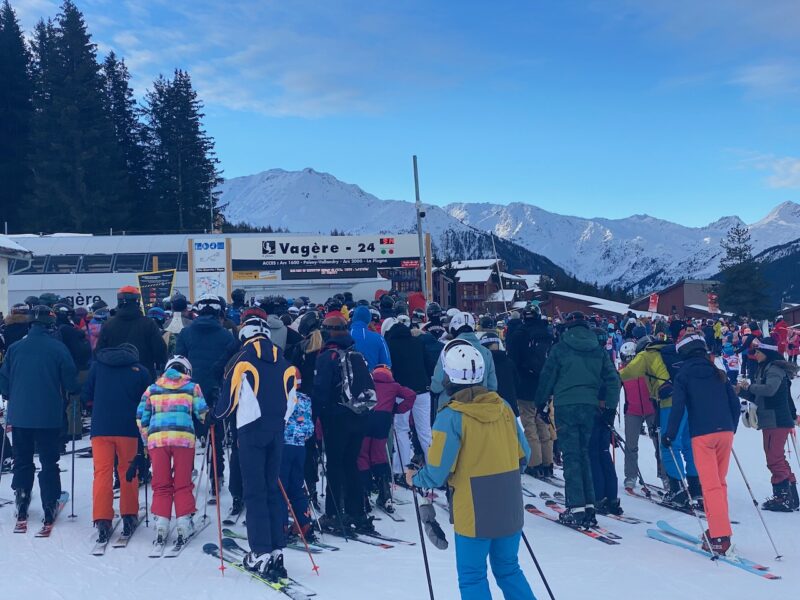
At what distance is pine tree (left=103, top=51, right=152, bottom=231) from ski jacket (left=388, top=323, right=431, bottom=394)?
164 feet

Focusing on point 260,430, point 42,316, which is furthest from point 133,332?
point 260,430

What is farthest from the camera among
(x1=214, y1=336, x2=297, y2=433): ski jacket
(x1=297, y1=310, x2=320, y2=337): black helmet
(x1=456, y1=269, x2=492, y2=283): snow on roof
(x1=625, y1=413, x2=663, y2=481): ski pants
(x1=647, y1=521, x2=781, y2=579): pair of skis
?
(x1=456, y1=269, x2=492, y2=283): snow on roof

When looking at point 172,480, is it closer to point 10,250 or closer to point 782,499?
point 782,499

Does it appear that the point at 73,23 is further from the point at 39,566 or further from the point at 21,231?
the point at 39,566

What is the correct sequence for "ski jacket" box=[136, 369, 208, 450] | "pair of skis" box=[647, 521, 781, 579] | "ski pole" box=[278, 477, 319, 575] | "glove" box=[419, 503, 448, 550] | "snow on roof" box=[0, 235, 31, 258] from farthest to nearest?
"snow on roof" box=[0, 235, 31, 258], "pair of skis" box=[647, 521, 781, 579], "ski jacket" box=[136, 369, 208, 450], "ski pole" box=[278, 477, 319, 575], "glove" box=[419, 503, 448, 550]

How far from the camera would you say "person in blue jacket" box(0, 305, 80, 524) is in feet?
22.0

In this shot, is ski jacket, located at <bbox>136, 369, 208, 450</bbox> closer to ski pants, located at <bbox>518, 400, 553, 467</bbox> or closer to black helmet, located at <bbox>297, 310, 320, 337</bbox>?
black helmet, located at <bbox>297, 310, 320, 337</bbox>

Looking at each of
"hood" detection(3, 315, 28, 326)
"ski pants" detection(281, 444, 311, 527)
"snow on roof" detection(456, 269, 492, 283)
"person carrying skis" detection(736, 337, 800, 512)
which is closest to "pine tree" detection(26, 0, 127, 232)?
"snow on roof" detection(456, 269, 492, 283)

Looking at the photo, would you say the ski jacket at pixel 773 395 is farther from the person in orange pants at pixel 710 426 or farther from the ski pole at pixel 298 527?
the ski pole at pixel 298 527

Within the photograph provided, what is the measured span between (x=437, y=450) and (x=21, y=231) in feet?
175

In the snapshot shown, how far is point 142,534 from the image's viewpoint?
6.68m

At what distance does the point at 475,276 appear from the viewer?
72.2 metres

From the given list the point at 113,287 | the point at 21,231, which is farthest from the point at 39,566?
the point at 21,231

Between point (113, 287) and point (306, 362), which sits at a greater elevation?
point (113, 287)
